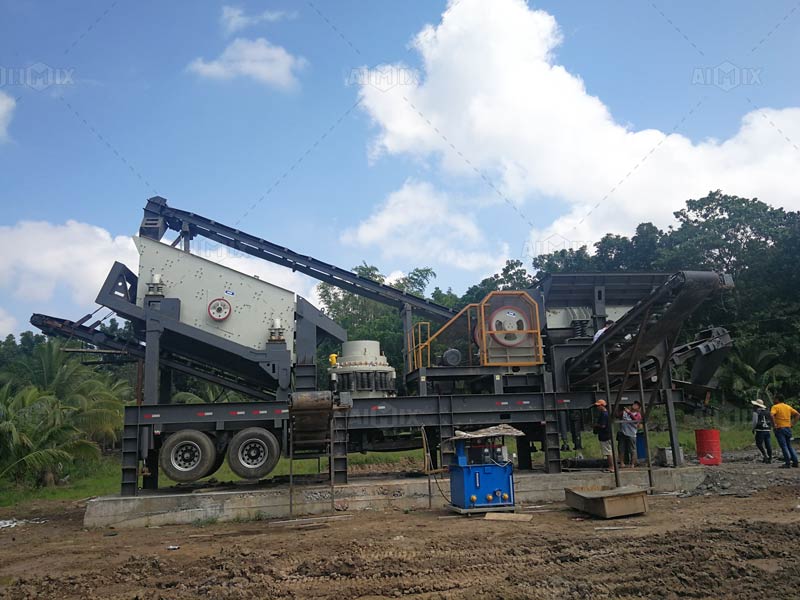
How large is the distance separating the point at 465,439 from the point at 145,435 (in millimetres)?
6274

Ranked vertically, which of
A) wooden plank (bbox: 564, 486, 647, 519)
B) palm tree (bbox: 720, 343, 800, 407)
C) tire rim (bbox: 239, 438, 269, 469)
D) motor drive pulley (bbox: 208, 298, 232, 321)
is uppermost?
motor drive pulley (bbox: 208, 298, 232, 321)

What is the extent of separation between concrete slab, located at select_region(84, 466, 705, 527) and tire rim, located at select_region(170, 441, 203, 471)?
0.53 meters

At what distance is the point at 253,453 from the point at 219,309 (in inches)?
126

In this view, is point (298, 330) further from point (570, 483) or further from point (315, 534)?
point (570, 483)

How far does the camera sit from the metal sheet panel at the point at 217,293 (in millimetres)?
13797

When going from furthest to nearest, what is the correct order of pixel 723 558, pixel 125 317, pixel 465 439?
pixel 125 317 < pixel 465 439 < pixel 723 558

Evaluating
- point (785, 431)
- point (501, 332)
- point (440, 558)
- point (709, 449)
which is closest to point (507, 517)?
point (440, 558)

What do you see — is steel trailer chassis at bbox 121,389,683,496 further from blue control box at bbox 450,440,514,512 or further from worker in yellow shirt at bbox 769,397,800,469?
blue control box at bbox 450,440,514,512

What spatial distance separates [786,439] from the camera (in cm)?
1380

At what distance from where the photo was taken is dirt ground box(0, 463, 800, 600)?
238 inches

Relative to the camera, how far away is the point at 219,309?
13.8 m

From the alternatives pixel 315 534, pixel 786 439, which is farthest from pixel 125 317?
pixel 786 439

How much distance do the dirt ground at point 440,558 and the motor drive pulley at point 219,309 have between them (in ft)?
15.1

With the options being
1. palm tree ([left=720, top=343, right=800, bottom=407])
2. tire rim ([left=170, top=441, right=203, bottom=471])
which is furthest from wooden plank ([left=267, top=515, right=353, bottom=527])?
palm tree ([left=720, top=343, right=800, bottom=407])
